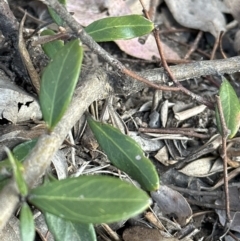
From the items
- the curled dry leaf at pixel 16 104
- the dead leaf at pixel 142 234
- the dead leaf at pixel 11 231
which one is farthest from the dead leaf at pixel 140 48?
the dead leaf at pixel 11 231

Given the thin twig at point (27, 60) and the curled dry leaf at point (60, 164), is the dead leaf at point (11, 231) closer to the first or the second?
the curled dry leaf at point (60, 164)

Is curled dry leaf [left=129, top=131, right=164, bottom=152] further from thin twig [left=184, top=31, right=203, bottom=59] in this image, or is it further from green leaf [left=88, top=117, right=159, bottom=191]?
thin twig [left=184, top=31, right=203, bottom=59]

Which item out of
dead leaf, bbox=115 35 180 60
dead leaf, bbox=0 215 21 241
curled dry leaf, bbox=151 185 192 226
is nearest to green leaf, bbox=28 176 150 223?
dead leaf, bbox=0 215 21 241

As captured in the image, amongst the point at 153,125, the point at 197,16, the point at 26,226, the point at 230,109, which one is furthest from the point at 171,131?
the point at 26,226

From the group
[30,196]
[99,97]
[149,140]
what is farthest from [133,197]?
[149,140]

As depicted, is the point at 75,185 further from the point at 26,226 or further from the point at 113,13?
the point at 113,13
